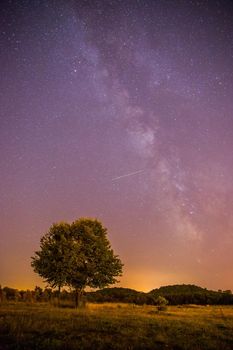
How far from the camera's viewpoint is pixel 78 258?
42.6 m

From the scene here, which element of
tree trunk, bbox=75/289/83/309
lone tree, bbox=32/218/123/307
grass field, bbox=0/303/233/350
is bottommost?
grass field, bbox=0/303/233/350

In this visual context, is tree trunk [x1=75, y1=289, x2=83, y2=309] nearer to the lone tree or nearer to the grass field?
the lone tree

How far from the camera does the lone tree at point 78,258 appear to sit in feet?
138

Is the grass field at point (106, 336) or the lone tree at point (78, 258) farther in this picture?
the lone tree at point (78, 258)

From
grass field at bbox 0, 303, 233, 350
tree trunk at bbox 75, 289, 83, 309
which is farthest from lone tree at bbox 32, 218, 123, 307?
grass field at bbox 0, 303, 233, 350

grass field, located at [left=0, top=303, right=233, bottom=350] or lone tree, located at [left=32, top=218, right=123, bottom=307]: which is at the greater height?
lone tree, located at [left=32, top=218, right=123, bottom=307]

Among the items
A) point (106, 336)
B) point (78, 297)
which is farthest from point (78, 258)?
point (106, 336)

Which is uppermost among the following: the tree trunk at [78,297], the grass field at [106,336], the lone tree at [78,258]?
the lone tree at [78,258]

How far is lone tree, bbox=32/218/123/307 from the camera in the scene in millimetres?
42031

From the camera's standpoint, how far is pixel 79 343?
1576 cm

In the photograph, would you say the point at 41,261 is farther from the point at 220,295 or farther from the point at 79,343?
the point at 220,295

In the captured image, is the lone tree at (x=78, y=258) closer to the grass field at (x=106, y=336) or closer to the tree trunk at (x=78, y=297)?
the tree trunk at (x=78, y=297)

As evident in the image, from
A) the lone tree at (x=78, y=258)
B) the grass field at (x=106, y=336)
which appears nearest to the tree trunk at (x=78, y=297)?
the lone tree at (x=78, y=258)

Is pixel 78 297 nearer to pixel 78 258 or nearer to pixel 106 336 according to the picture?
pixel 78 258
